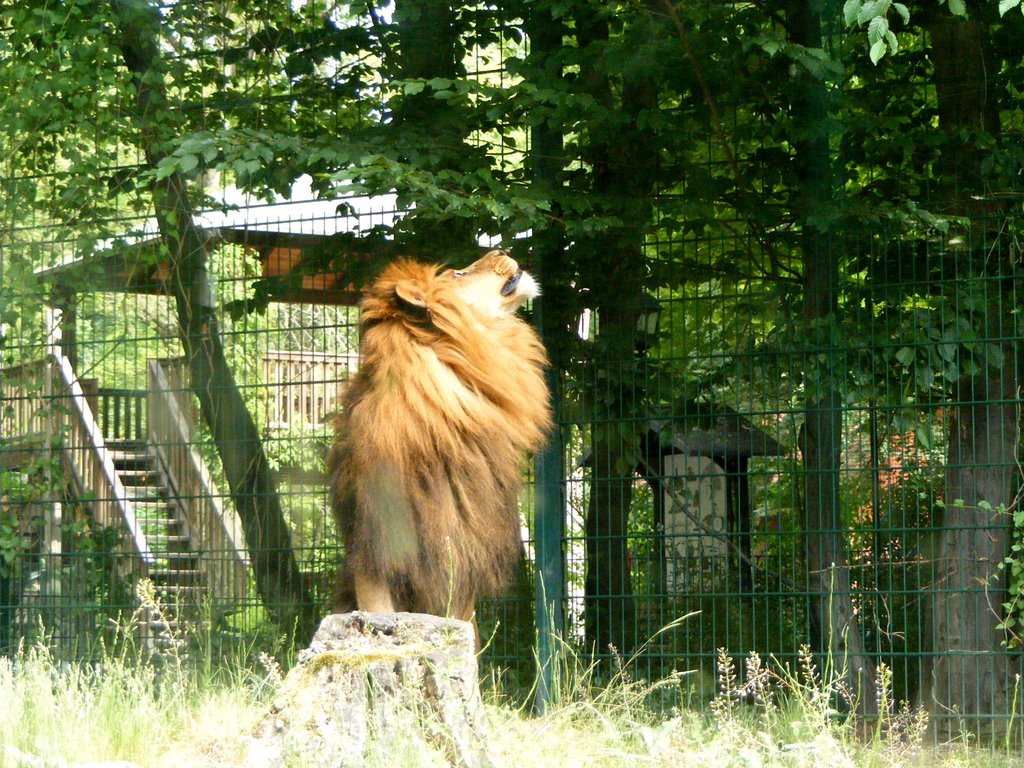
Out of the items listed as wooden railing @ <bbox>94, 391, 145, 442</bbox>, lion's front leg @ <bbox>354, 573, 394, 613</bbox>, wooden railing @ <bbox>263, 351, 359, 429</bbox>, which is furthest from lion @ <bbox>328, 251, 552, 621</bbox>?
wooden railing @ <bbox>94, 391, 145, 442</bbox>

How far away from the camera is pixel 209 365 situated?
805 centimetres

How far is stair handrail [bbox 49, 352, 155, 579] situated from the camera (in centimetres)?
834

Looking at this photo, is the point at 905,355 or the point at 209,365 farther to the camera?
the point at 209,365

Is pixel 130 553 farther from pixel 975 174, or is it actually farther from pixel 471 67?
pixel 975 174

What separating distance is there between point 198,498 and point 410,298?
142 inches

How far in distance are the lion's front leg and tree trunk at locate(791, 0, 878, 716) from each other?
2779mm

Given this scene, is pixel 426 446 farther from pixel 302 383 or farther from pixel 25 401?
pixel 25 401

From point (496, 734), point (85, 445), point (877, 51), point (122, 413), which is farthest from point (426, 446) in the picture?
point (85, 445)

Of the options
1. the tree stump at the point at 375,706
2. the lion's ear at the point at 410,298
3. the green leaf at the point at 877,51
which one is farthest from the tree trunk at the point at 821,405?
the tree stump at the point at 375,706

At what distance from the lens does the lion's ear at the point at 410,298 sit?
4863mm

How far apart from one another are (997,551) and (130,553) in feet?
17.7

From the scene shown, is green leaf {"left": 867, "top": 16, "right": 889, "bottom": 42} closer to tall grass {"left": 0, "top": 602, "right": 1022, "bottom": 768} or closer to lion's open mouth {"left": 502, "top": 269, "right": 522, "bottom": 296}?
lion's open mouth {"left": 502, "top": 269, "right": 522, "bottom": 296}

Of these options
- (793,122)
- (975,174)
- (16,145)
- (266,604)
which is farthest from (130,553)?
(975,174)

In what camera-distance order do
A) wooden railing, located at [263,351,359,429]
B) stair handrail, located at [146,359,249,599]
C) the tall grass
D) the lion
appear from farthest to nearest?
stair handrail, located at [146,359,249,599]
wooden railing, located at [263,351,359,429]
the lion
the tall grass
